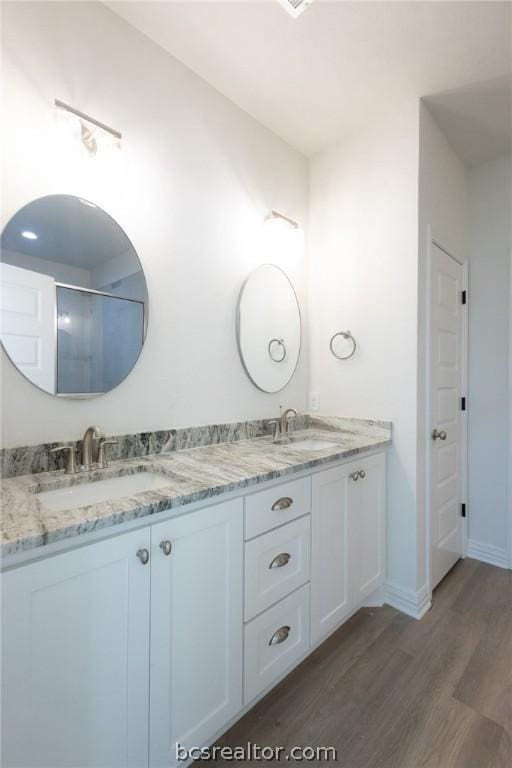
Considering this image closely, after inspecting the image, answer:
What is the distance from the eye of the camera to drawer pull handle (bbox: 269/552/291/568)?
128cm

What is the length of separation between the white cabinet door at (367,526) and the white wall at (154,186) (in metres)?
0.64

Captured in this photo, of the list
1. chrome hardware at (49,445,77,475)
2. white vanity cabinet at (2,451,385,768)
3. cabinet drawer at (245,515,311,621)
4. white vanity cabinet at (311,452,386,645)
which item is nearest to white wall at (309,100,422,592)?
white vanity cabinet at (311,452,386,645)

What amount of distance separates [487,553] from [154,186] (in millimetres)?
3018

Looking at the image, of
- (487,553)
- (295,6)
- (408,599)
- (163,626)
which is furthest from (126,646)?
(487,553)

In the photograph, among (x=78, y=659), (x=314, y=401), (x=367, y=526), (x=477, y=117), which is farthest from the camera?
(x=314, y=401)

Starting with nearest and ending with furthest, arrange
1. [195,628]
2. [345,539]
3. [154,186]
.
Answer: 1. [195,628]
2. [154,186]
3. [345,539]

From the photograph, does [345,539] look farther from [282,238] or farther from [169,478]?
[282,238]

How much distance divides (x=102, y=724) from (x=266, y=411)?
1460mm

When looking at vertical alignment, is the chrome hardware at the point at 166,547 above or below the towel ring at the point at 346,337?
below

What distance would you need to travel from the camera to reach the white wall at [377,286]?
1.88m

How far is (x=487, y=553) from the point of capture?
7.87ft

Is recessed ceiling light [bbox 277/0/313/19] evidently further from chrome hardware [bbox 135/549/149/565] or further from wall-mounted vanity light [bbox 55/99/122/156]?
chrome hardware [bbox 135/549/149/565]

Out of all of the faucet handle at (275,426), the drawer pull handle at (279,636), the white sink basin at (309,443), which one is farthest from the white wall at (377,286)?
the drawer pull handle at (279,636)

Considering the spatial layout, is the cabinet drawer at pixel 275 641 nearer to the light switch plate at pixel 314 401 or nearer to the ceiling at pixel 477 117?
the light switch plate at pixel 314 401
